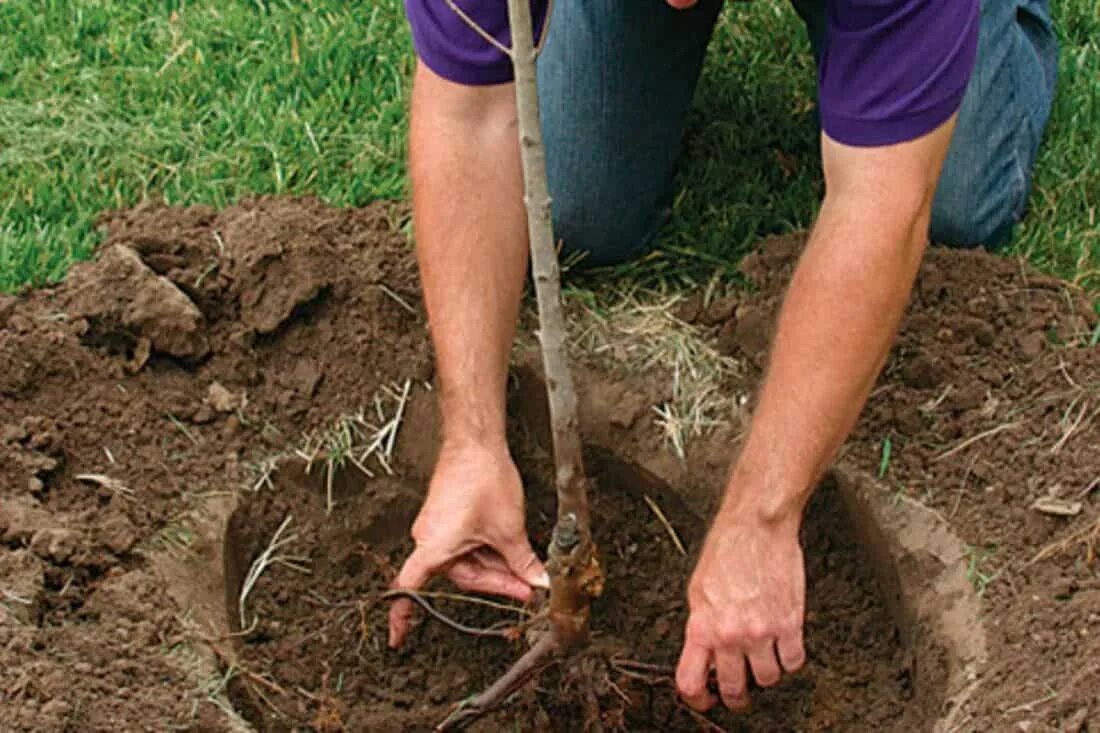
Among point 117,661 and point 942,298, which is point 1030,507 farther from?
point 117,661

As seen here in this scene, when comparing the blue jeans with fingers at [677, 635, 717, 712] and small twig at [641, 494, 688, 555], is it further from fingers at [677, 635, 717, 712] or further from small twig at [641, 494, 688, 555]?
fingers at [677, 635, 717, 712]

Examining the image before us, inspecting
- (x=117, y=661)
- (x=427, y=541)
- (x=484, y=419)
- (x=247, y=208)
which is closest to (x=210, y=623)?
(x=117, y=661)

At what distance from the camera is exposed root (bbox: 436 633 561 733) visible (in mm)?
2412

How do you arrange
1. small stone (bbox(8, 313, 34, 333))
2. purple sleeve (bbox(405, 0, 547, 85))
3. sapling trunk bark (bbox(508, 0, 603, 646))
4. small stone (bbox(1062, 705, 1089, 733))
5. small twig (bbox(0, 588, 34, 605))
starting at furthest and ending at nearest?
1. small stone (bbox(8, 313, 34, 333))
2. purple sleeve (bbox(405, 0, 547, 85))
3. small twig (bbox(0, 588, 34, 605))
4. small stone (bbox(1062, 705, 1089, 733))
5. sapling trunk bark (bbox(508, 0, 603, 646))

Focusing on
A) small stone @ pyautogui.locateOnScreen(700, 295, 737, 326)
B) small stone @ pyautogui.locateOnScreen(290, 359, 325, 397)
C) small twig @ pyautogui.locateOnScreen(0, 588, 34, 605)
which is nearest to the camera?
small twig @ pyautogui.locateOnScreen(0, 588, 34, 605)

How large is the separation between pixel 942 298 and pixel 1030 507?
513 millimetres

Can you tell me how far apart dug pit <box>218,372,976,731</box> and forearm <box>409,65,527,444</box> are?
268mm

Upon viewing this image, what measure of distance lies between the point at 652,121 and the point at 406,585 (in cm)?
128

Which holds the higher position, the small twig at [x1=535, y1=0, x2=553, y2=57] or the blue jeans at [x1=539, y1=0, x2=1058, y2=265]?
the small twig at [x1=535, y1=0, x2=553, y2=57]

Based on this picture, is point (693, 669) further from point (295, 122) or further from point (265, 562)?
point (295, 122)

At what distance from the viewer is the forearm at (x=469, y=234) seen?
2639 mm

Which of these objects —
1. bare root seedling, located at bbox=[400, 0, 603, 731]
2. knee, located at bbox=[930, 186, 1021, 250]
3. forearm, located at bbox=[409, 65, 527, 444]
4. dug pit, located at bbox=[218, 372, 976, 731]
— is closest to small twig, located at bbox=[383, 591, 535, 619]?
dug pit, located at bbox=[218, 372, 976, 731]

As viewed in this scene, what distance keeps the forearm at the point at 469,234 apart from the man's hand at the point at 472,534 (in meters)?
0.09

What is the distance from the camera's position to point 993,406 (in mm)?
2773
